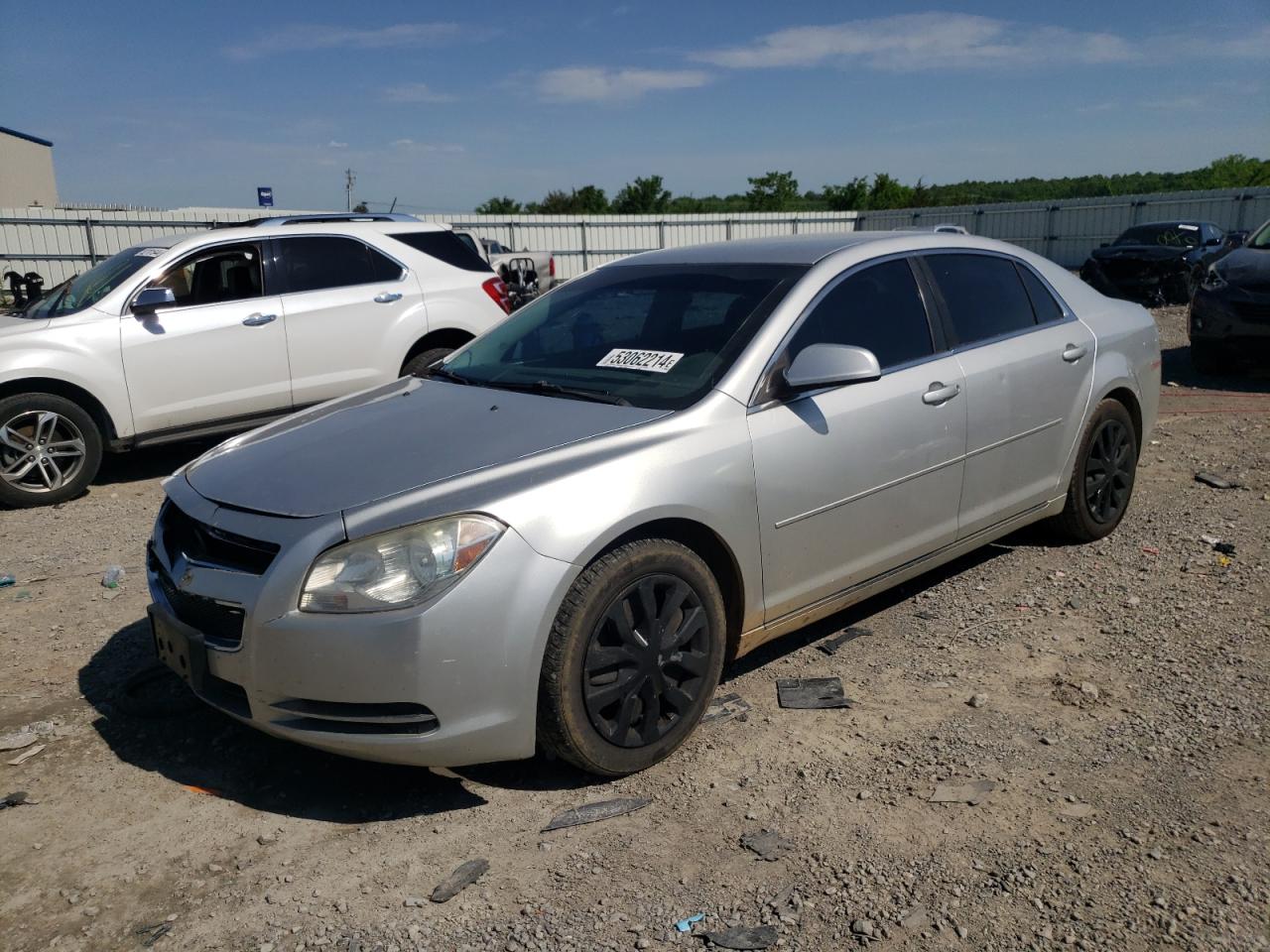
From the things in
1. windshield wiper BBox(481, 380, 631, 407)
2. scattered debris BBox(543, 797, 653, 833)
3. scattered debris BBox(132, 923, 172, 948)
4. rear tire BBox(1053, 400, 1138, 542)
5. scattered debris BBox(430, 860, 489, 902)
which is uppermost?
windshield wiper BBox(481, 380, 631, 407)

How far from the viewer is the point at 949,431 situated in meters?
4.23

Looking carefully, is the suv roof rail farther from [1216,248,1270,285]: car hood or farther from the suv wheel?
[1216,248,1270,285]: car hood

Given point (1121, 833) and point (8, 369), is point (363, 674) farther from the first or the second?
point (8, 369)

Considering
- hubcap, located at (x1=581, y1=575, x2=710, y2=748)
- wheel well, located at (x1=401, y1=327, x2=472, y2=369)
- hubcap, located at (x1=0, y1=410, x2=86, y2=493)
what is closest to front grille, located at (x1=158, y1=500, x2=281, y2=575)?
hubcap, located at (x1=581, y1=575, x2=710, y2=748)

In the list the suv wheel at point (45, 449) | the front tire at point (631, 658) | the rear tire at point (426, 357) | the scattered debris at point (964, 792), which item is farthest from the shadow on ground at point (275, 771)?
the rear tire at point (426, 357)

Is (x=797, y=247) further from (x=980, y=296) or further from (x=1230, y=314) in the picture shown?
(x=1230, y=314)

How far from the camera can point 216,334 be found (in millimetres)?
7453

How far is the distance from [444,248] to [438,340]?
0.82m

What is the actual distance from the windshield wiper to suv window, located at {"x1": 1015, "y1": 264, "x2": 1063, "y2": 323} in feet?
7.88

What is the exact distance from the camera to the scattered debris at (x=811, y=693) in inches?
153

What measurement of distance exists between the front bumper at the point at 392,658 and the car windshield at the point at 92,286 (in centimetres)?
516

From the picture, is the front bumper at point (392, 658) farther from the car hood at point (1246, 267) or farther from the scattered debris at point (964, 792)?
the car hood at point (1246, 267)

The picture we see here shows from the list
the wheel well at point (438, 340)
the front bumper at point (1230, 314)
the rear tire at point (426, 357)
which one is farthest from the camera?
the front bumper at point (1230, 314)

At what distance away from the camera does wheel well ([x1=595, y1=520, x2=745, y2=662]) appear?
328cm
